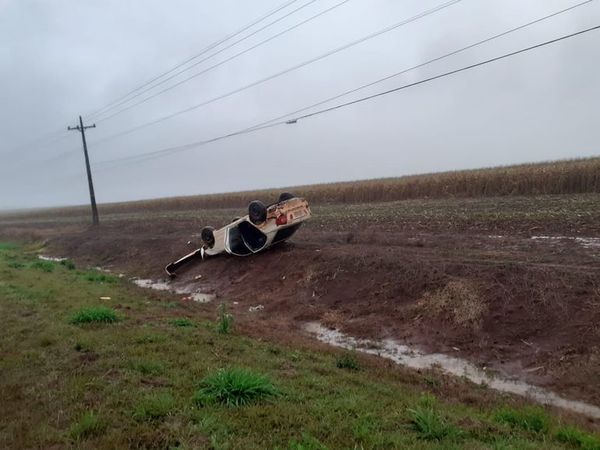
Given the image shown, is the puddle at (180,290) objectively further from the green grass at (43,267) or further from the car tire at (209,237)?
the green grass at (43,267)

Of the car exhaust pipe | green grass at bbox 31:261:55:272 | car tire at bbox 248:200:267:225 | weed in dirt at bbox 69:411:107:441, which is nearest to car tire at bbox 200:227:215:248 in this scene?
the car exhaust pipe

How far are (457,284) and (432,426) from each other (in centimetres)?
630

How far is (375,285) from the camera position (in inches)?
505

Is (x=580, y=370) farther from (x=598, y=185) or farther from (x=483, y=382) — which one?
(x=598, y=185)

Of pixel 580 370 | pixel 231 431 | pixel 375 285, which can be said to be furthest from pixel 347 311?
pixel 231 431

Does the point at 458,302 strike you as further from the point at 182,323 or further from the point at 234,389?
the point at 234,389

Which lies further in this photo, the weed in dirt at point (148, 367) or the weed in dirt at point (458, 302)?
the weed in dirt at point (458, 302)

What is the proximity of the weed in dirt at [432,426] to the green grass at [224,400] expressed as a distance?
13mm

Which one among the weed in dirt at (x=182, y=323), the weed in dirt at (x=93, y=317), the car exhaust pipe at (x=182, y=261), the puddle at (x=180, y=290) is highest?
the weed in dirt at (x=93, y=317)

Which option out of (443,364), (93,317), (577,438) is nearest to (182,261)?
(93,317)

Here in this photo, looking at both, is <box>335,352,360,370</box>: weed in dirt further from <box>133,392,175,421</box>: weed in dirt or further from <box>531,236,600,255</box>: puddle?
<box>531,236,600,255</box>: puddle

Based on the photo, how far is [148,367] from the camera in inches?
262

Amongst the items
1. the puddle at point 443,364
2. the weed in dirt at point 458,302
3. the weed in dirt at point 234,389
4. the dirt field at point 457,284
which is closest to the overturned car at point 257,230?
the dirt field at point 457,284

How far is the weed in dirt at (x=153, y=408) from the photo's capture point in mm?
5148
